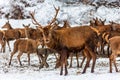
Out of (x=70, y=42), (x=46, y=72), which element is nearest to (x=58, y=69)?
(x=46, y=72)

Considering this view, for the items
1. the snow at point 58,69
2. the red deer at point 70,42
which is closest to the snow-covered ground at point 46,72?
the snow at point 58,69

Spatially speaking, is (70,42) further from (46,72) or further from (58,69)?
(58,69)

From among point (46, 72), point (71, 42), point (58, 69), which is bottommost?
point (58, 69)

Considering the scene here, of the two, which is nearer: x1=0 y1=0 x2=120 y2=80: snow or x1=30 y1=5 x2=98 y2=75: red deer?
x1=0 y1=0 x2=120 y2=80: snow

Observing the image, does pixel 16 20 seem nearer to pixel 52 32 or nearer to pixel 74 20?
pixel 74 20

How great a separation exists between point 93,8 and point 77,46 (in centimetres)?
1863

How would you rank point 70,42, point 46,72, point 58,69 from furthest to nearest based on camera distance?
1. point 58,69
2. point 46,72
3. point 70,42

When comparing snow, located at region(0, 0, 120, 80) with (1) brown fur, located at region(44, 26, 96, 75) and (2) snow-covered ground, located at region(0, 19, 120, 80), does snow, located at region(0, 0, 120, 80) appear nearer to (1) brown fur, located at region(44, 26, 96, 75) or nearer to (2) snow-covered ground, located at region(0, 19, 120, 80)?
(2) snow-covered ground, located at region(0, 19, 120, 80)

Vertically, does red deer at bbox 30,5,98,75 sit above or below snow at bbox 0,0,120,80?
above

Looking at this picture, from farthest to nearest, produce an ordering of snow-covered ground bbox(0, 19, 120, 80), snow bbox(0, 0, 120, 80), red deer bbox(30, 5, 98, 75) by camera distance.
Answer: red deer bbox(30, 5, 98, 75)
snow bbox(0, 0, 120, 80)
snow-covered ground bbox(0, 19, 120, 80)

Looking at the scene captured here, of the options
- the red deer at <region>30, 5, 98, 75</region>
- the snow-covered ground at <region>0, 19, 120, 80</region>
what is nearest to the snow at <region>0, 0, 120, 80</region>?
the snow-covered ground at <region>0, 19, 120, 80</region>

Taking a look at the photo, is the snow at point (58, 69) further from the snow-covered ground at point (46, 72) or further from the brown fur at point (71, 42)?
the brown fur at point (71, 42)

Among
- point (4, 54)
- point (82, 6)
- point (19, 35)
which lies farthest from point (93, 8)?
point (4, 54)

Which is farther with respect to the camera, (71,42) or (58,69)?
(58,69)
